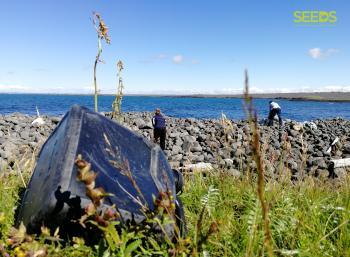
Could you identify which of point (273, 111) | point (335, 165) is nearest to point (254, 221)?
point (335, 165)

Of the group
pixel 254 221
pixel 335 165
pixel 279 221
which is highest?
pixel 254 221

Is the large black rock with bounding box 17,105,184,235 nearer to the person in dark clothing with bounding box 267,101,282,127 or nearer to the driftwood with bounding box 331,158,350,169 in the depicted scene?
the driftwood with bounding box 331,158,350,169

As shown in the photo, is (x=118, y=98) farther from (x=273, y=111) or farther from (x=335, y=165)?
(x=273, y=111)

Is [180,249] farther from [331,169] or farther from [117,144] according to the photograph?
[331,169]

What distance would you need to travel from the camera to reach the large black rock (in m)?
1.90

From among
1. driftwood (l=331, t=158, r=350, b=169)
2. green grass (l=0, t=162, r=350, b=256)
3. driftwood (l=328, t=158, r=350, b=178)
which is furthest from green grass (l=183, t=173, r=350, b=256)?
driftwood (l=331, t=158, r=350, b=169)

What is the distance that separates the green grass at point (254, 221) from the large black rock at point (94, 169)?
173 millimetres

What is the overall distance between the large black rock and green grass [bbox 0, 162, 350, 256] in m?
0.17

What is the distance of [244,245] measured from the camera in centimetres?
246

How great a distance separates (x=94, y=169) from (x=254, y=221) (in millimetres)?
995

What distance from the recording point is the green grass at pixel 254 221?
2.13 meters

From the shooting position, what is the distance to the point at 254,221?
5.57 feet

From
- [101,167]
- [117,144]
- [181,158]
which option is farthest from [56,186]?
[181,158]

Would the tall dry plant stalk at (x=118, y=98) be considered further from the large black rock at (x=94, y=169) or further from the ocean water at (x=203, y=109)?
the ocean water at (x=203, y=109)
